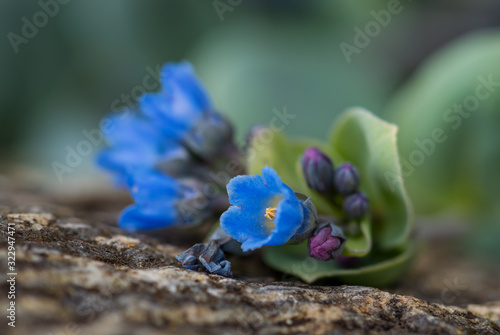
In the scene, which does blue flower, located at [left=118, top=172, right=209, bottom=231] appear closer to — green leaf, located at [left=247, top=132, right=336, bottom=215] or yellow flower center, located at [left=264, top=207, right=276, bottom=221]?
green leaf, located at [left=247, top=132, right=336, bottom=215]

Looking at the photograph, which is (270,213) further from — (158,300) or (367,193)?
(367,193)

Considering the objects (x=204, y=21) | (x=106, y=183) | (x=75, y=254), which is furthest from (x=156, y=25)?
(x=75, y=254)

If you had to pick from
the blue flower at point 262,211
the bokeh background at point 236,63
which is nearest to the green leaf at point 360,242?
the blue flower at point 262,211

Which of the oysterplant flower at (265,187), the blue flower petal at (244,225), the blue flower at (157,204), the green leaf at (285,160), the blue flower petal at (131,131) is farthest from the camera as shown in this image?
the blue flower petal at (131,131)

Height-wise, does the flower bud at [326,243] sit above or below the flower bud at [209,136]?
below

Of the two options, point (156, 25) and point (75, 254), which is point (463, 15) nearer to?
point (156, 25)

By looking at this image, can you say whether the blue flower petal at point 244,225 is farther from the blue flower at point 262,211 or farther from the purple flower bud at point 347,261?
the purple flower bud at point 347,261
